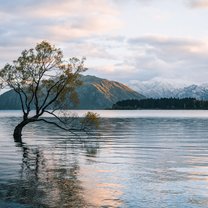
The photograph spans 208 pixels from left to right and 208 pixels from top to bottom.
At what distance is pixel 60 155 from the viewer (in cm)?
5012

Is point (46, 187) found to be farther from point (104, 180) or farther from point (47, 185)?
point (104, 180)

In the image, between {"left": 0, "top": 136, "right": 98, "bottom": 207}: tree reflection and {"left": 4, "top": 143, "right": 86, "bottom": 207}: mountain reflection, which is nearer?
{"left": 4, "top": 143, "right": 86, "bottom": 207}: mountain reflection

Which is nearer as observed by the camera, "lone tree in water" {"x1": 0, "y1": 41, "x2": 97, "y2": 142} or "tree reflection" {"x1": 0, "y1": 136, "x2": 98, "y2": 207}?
"tree reflection" {"x1": 0, "y1": 136, "x2": 98, "y2": 207}

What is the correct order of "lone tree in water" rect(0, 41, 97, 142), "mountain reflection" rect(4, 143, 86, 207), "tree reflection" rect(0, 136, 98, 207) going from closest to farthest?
"mountain reflection" rect(4, 143, 86, 207) < "tree reflection" rect(0, 136, 98, 207) < "lone tree in water" rect(0, 41, 97, 142)

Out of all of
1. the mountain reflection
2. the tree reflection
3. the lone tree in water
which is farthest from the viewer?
the lone tree in water

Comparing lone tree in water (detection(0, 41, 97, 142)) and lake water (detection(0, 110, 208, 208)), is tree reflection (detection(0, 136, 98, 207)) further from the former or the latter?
lone tree in water (detection(0, 41, 97, 142))

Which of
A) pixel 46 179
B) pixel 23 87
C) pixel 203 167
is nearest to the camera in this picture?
pixel 46 179

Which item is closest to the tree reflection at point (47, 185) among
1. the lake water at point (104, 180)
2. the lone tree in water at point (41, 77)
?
the lake water at point (104, 180)

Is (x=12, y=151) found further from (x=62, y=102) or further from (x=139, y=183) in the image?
(x=139, y=183)

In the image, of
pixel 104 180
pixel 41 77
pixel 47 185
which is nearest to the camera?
pixel 47 185

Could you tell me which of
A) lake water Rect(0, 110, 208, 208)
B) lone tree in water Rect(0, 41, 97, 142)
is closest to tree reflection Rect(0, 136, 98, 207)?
lake water Rect(0, 110, 208, 208)

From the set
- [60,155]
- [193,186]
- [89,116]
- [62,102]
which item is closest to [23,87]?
[62,102]

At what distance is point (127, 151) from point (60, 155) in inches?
383

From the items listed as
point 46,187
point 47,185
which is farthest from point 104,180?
point 46,187
